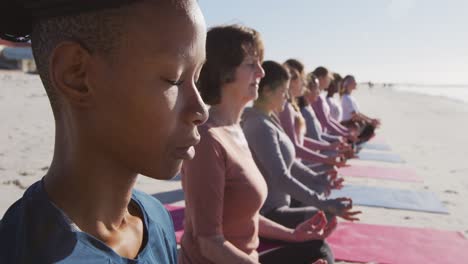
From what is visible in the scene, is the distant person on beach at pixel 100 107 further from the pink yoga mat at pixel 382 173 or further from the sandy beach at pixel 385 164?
the pink yoga mat at pixel 382 173

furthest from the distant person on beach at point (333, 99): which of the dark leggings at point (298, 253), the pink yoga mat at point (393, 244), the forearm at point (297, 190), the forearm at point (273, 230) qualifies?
→ the forearm at point (273, 230)

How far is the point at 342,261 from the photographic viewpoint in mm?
3697

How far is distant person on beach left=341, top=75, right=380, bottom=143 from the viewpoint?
8.05 m

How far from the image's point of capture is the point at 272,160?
2797 millimetres

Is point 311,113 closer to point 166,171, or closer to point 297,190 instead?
point 297,190

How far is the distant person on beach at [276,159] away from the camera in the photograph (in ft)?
9.15

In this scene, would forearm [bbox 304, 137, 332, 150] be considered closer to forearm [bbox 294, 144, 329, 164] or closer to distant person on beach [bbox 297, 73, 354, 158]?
distant person on beach [bbox 297, 73, 354, 158]

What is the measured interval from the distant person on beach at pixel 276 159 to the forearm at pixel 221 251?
3.43 feet

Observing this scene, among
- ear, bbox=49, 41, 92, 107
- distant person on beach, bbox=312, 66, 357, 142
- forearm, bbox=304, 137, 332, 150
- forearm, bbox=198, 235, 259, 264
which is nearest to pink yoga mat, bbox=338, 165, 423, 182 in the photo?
distant person on beach, bbox=312, 66, 357, 142

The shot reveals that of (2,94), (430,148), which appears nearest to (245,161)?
(430,148)

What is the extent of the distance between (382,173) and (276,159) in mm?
5078

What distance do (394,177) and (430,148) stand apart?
14.9 feet

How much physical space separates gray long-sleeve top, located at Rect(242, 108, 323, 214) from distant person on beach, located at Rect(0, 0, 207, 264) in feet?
6.55

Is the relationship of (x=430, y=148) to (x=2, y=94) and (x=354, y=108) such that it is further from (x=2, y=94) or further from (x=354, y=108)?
(x=2, y=94)
